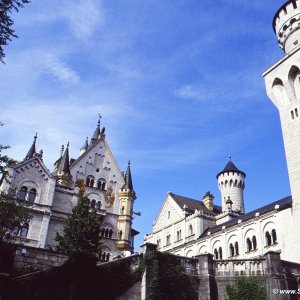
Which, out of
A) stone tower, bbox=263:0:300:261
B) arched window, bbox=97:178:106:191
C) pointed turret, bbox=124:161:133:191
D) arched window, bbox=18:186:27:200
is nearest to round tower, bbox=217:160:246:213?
pointed turret, bbox=124:161:133:191

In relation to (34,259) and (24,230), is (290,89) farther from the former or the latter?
(24,230)

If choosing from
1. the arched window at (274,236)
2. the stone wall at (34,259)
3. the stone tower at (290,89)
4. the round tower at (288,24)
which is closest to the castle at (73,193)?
the arched window at (274,236)

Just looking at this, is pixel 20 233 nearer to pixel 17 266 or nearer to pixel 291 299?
pixel 17 266

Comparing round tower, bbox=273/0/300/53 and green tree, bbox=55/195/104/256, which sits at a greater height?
round tower, bbox=273/0/300/53

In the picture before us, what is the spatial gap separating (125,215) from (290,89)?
88.5ft

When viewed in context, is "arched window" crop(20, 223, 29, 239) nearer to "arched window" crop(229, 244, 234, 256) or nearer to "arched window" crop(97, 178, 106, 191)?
"arched window" crop(97, 178, 106, 191)

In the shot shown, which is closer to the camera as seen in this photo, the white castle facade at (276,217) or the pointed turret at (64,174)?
the white castle facade at (276,217)

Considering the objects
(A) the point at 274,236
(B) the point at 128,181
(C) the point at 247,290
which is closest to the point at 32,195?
(B) the point at 128,181

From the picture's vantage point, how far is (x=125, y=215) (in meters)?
53.4

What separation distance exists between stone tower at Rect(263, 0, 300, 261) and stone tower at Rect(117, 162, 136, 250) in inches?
854

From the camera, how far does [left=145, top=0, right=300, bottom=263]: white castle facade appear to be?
130ft

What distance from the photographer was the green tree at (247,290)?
23.7m

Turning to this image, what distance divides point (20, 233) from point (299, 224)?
30389 mm

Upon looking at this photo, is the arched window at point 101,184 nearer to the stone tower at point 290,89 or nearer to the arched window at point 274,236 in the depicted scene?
the arched window at point 274,236
